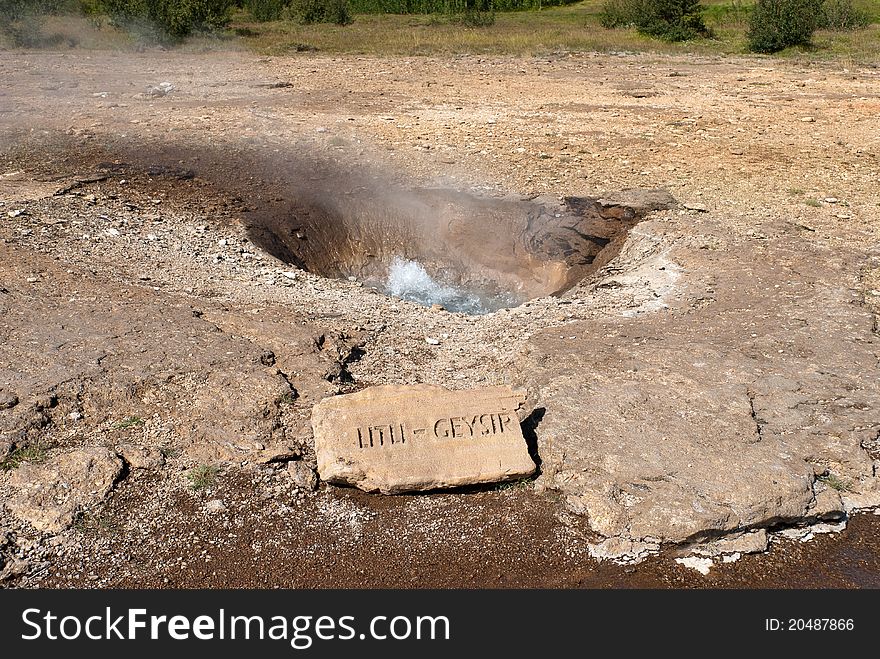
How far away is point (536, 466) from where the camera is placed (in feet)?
12.9

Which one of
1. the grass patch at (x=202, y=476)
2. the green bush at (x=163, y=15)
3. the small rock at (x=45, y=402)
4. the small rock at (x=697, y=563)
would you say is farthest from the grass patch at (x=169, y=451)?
the green bush at (x=163, y=15)

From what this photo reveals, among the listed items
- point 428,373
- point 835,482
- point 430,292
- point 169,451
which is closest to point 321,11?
point 430,292

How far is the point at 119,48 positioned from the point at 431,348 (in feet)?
46.5

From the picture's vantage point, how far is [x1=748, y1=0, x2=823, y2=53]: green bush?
17.4 meters

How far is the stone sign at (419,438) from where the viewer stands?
375 cm

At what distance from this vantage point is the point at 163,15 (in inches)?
682

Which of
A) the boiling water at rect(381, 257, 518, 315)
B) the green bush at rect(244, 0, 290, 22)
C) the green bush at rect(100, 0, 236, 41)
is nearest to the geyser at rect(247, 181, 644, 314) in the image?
the boiling water at rect(381, 257, 518, 315)

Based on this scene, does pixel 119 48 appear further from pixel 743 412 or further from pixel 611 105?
pixel 743 412

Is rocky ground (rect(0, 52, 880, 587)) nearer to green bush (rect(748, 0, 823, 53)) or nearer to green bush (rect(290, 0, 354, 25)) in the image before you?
green bush (rect(748, 0, 823, 53))

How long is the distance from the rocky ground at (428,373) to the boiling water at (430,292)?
103 centimetres

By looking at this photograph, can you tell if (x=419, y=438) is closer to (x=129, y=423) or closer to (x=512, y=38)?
(x=129, y=423)

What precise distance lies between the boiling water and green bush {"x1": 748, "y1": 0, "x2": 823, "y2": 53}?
43.2ft

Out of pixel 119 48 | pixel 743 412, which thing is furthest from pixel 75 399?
pixel 119 48

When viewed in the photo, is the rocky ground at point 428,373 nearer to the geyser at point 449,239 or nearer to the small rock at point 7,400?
the small rock at point 7,400
